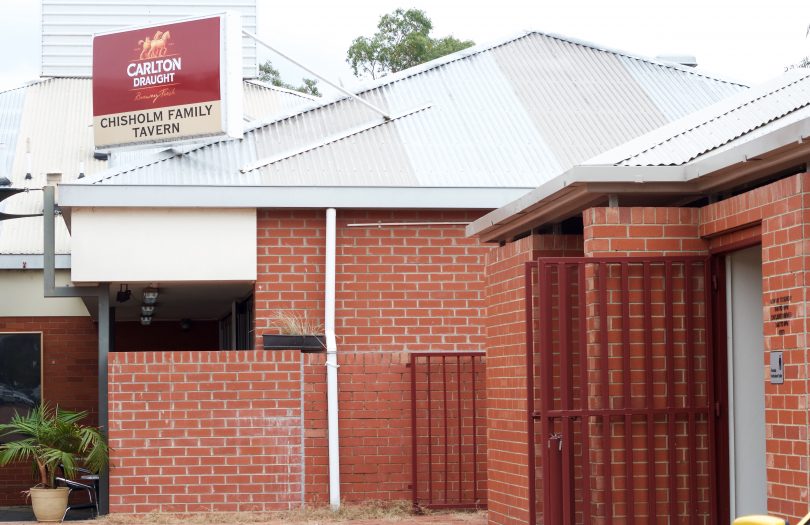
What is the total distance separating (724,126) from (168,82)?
705 centimetres

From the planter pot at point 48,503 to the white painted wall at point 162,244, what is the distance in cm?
225

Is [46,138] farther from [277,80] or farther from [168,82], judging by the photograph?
[277,80]

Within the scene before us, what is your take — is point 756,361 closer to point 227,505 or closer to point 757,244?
point 757,244

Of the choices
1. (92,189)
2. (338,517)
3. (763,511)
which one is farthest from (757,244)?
(92,189)

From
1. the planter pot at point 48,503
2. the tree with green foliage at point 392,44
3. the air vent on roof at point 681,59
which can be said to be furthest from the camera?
the tree with green foliage at point 392,44

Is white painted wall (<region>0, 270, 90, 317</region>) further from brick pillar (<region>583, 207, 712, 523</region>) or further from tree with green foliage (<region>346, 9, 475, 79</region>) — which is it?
tree with green foliage (<region>346, 9, 475, 79</region>)

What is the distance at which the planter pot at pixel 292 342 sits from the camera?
14.2 m

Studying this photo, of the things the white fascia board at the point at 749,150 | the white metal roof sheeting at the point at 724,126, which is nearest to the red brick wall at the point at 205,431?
the white metal roof sheeting at the point at 724,126

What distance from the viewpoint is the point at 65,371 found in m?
20.1

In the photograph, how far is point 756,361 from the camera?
375 inches

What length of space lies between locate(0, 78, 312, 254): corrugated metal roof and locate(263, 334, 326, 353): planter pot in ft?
19.7

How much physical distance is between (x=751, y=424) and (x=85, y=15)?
775 inches

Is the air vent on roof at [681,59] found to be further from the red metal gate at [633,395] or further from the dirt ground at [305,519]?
the red metal gate at [633,395]

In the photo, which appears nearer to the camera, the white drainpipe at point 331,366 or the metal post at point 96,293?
the white drainpipe at point 331,366
